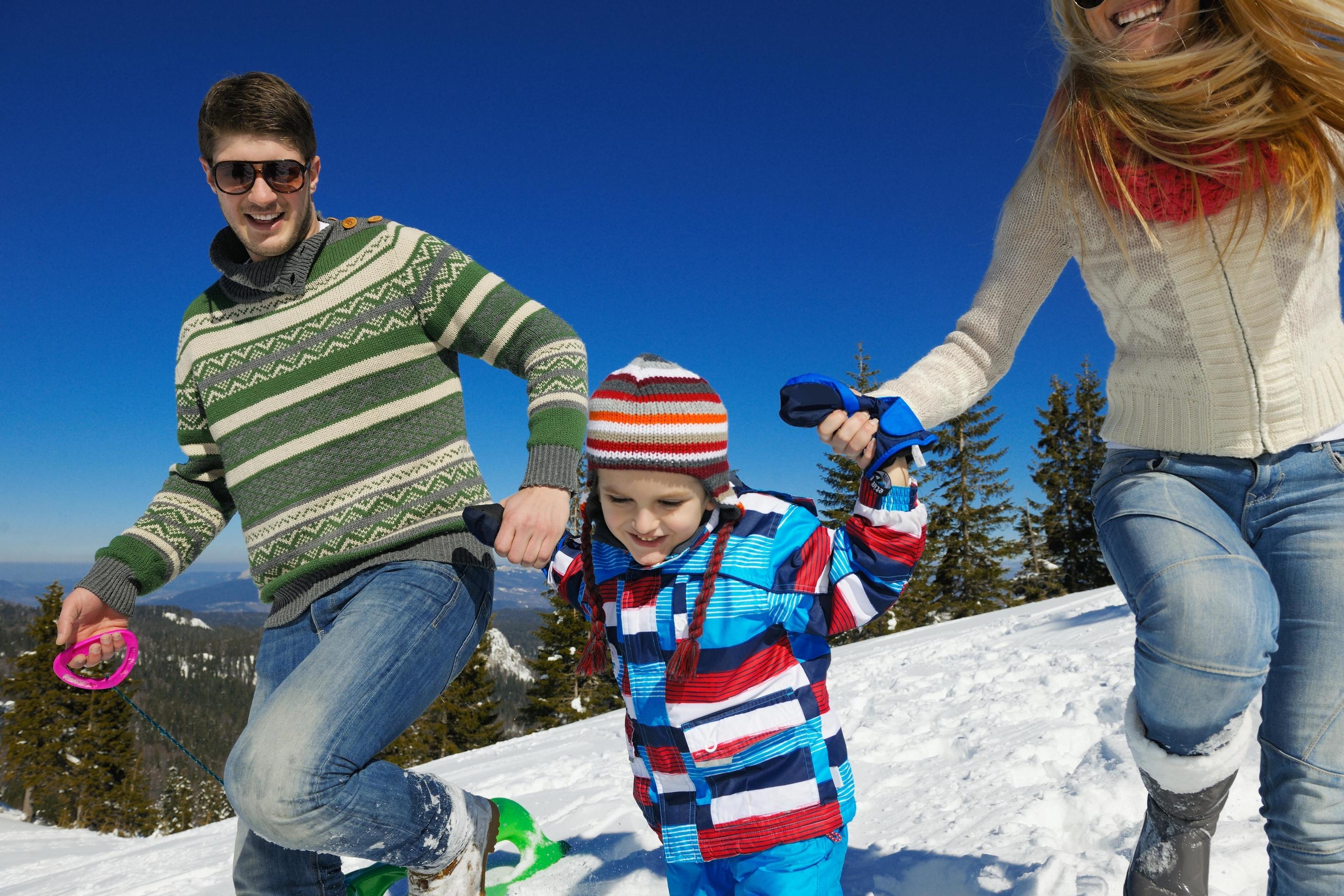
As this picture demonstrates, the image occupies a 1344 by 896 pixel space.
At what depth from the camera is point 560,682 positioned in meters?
26.6

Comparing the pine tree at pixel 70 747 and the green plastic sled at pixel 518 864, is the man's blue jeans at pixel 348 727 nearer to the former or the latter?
the green plastic sled at pixel 518 864

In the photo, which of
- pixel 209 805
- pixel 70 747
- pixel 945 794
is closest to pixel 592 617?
pixel 945 794

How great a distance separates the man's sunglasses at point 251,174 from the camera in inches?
98.3

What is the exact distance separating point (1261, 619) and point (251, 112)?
306 cm

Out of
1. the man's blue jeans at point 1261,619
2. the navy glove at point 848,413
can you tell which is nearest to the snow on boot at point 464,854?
the navy glove at point 848,413

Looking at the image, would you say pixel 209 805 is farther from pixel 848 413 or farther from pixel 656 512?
pixel 848 413

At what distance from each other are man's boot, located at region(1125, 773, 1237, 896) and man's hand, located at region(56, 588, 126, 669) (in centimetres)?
315

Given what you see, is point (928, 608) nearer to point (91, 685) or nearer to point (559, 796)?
point (559, 796)

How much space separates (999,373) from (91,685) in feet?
10.2

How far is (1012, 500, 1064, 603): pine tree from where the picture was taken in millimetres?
31781

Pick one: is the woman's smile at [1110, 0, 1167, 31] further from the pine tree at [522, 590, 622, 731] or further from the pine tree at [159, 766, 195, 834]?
the pine tree at [159, 766, 195, 834]

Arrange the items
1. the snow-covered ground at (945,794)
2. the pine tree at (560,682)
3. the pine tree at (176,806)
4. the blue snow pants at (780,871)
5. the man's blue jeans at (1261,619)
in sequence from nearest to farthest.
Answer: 1. the man's blue jeans at (1261,619)
2. the blue snow pants at (780,871)
3. the snow-covered ground at (945,794)
4. the pine tree at (560,682)
5. the pine tree at (176,806)

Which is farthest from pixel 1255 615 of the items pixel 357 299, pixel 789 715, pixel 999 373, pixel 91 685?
pixel 91 685

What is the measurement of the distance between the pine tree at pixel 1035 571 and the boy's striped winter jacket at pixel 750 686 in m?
32.8
